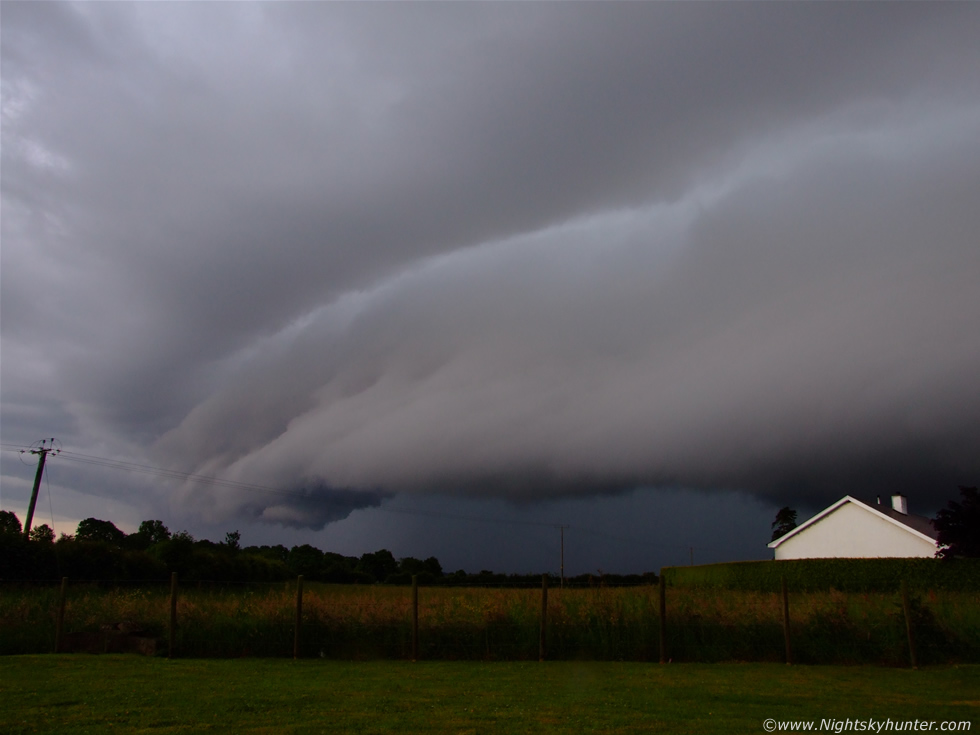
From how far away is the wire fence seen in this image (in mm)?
17453

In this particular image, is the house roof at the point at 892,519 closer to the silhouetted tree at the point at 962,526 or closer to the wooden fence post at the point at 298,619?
the silhouetted tree at the point at 962,526

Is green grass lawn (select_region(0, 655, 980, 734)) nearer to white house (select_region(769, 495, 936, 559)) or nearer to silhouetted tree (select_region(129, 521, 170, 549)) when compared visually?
white house (select_region(769, 495, 936, 559))

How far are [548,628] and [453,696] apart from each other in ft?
22.0

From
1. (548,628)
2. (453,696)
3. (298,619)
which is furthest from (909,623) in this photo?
(298,619)

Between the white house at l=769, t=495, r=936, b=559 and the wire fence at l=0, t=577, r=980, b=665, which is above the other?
the white house at l=769, t=495, r=936, b=559

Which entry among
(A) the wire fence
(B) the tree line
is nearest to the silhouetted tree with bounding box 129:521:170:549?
(B) the tree line

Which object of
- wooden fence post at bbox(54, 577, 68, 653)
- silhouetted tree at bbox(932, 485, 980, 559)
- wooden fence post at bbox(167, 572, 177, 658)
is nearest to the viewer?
wooden fence post at bbox(167, 572, 177, 658)

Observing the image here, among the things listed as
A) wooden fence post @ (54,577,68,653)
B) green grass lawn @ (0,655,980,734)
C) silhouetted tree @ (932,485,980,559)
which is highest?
silhouetted tree @ (932,485,980,559)

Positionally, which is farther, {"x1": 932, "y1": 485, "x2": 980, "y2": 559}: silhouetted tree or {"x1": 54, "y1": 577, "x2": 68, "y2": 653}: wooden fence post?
{"x1": 932, "y1": 485, "x2": 980, "y2": 559}: silhouetted tree

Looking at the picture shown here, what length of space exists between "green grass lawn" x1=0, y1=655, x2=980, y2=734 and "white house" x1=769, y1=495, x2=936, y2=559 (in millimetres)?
25307

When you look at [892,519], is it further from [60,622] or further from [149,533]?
[149,533]

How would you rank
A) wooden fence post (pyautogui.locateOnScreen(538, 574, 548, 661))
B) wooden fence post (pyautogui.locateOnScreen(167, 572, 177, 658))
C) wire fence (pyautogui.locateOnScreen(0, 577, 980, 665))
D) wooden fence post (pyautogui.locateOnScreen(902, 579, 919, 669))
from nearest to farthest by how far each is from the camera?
wooden fence post (pyautogui.locateOnScreen(902, 579, 919, 669)) < wire fence (pyautogui.locateOnScreen(0, 577, 980, 665)) < wooden fence post (pyautogui.locateOnScreen(538, 574, 548, 661)) < wooden fence post (pyautogui.locateOnScreen(167, 572, 177, 658))

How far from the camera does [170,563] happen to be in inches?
1626

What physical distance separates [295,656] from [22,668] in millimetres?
5606
